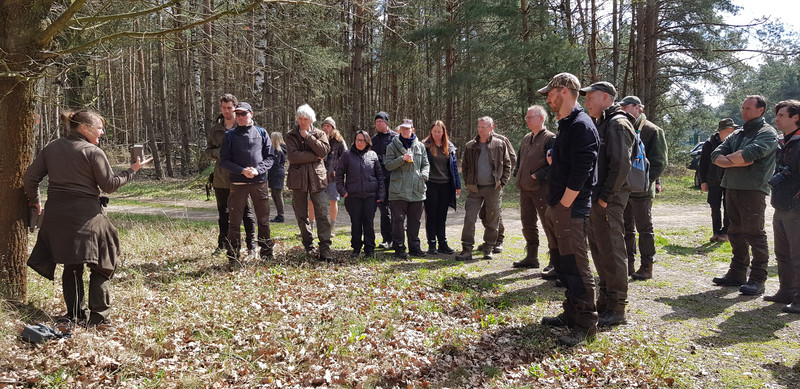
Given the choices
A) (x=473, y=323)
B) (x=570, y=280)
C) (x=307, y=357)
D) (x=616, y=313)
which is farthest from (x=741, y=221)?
(x=307, y=357)

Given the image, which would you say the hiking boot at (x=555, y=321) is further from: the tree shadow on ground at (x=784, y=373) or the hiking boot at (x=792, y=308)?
the hiking boot at (x=792, y=308)

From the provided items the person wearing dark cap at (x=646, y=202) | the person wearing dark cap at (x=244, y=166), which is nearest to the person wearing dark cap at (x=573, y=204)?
the person wearing dark cap at (x=646, y=202)

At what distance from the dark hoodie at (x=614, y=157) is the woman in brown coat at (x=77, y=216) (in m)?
4.54

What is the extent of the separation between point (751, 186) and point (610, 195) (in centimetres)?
258

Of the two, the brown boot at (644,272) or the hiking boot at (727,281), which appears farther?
the brown boot at (644,272)

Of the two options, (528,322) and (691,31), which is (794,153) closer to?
(528,322)

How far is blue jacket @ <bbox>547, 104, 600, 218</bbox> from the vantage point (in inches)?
163

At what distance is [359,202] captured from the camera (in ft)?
23.8

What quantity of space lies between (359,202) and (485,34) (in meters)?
12.9

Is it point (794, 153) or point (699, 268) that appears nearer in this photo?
point (794, 153)

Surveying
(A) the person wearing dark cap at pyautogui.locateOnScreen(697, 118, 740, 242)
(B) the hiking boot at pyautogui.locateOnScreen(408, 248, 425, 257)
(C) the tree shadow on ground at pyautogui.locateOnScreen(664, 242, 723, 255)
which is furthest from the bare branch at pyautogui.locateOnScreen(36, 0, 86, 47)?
(A) the person wearing dark cap at pyautogui.locateOnScreen(697, 118, 740, 242)

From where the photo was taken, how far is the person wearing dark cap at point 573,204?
4.20m

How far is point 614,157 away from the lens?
14.6 ft

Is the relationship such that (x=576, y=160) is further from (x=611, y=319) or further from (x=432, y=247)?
(x=432, y=247)
